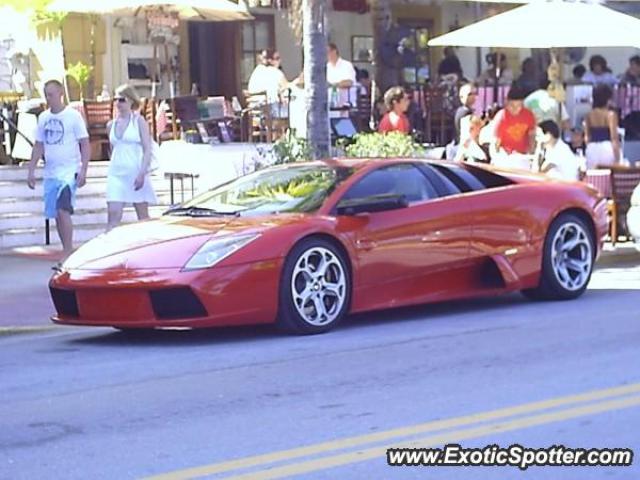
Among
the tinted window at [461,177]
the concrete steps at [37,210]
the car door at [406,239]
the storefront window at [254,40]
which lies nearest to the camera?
the car door at [406,239]

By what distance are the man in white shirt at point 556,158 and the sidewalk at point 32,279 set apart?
99cm

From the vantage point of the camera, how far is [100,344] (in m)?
10.4

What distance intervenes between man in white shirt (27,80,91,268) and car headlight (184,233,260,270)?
462 centimetres

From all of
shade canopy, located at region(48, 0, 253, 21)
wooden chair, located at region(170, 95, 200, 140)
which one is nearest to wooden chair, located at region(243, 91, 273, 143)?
wooden chair, located at region(170, 95, 200, 140)

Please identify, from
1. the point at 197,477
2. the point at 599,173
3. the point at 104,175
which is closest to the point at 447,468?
the point at 197,477

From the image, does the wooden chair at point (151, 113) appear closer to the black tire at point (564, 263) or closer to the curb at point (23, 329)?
the curb at point (23, 329)

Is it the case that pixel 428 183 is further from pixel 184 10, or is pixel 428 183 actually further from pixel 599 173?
pixel 184 10

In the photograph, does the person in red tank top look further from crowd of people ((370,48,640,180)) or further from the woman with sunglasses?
the woman with sunglasses

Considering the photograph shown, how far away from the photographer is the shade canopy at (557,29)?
58.6 feet

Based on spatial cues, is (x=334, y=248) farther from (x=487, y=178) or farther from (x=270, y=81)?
(x=270, y=81)

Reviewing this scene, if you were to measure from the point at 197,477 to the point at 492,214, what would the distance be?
557cm

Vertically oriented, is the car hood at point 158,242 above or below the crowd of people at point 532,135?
below

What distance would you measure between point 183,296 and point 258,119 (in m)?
9.95

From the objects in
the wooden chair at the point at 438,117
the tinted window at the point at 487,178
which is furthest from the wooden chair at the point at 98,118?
the tinted window at the point at 487,178
